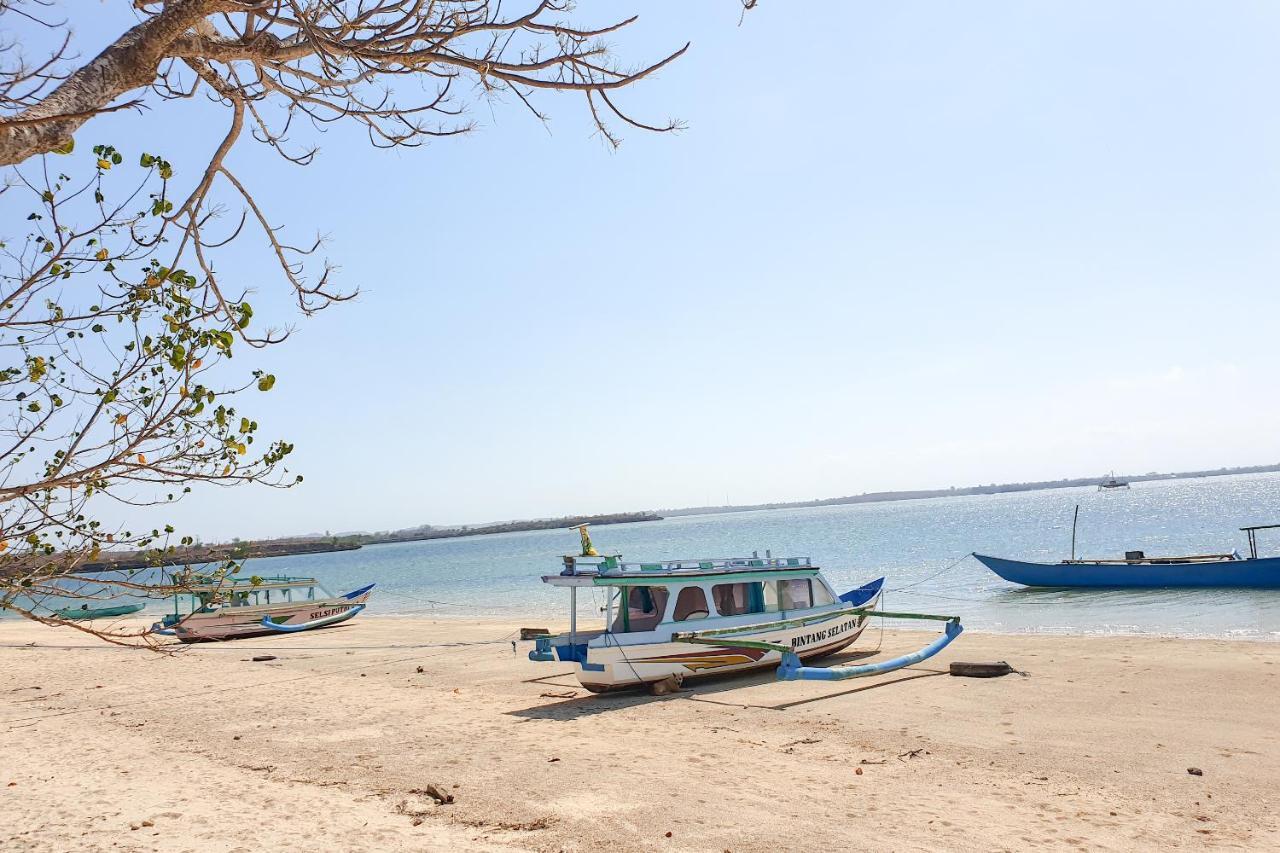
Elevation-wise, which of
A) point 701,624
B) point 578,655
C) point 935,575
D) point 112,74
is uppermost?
point 112,74

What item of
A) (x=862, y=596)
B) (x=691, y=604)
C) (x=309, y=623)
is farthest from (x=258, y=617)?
(x=862, y=596)

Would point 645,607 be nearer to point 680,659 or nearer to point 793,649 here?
point 680,659

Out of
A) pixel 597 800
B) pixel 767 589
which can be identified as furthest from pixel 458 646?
pixel 597 800

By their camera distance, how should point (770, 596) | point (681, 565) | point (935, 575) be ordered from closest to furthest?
1. point (681, 565)
2. point (770, 596)
3. point (935, 575)

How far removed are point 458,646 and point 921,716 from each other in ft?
48.1

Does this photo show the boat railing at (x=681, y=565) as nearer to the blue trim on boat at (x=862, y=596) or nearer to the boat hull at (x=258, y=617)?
the blue trim on boat at (x=862, y=596)

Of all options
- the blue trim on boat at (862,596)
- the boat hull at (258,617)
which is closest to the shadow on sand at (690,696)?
the blue trim on boat at (862,596)

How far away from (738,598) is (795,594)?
52.1 inches

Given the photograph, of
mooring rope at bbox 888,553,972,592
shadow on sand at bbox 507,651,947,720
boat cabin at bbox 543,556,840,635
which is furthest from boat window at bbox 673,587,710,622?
mooring rope at bbox 888,553,972,592

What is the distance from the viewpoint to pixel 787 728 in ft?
36.9

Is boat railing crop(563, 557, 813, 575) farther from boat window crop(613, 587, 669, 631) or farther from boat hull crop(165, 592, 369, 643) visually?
boat hull crop(165, 592, 369, 643)

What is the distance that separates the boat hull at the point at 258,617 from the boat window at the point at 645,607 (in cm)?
1481

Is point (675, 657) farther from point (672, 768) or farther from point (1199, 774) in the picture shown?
point (1199, 774)

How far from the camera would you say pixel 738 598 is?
15.5 m
